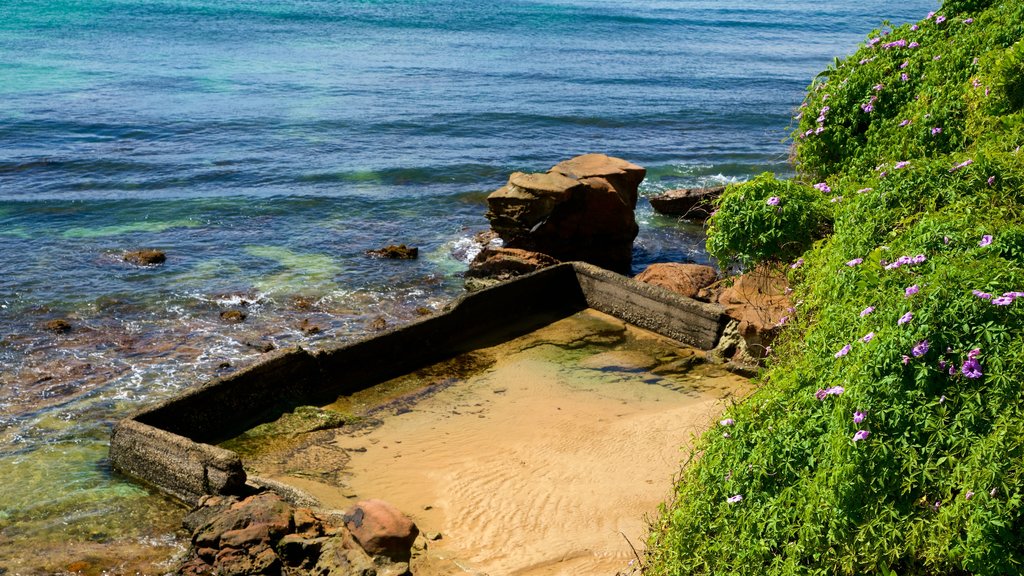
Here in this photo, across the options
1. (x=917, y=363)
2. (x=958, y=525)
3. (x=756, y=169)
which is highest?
(x=917, y=363)

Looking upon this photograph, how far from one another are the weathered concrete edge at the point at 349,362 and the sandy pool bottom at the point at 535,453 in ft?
1.37

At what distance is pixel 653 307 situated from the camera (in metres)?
14.3

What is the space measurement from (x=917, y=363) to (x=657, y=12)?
61.0 meters

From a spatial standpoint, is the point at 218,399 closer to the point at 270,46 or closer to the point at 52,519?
the point at 52,519

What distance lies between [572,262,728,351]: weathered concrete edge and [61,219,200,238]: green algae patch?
9266 millimetres

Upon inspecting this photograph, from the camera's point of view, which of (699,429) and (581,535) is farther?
(699,429)

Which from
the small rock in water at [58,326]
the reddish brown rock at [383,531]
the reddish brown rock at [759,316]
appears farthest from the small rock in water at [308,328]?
the reddish brown rock at [383,531]

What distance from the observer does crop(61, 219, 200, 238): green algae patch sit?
66.0ft

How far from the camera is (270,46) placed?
146 ft

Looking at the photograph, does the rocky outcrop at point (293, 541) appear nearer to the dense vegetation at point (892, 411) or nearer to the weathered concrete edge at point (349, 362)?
the weathered concrete edge at point (349, 362)

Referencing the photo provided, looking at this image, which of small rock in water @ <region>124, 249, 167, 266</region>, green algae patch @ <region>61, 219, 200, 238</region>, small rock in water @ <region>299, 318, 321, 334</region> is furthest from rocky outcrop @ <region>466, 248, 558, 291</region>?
green algae patch @ <region>61, 219, 200, 238</region>

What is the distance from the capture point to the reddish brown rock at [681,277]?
51.1ft

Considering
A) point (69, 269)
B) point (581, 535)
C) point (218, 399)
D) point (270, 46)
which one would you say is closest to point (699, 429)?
point (581, 535)

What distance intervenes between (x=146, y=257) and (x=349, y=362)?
7.27 m
